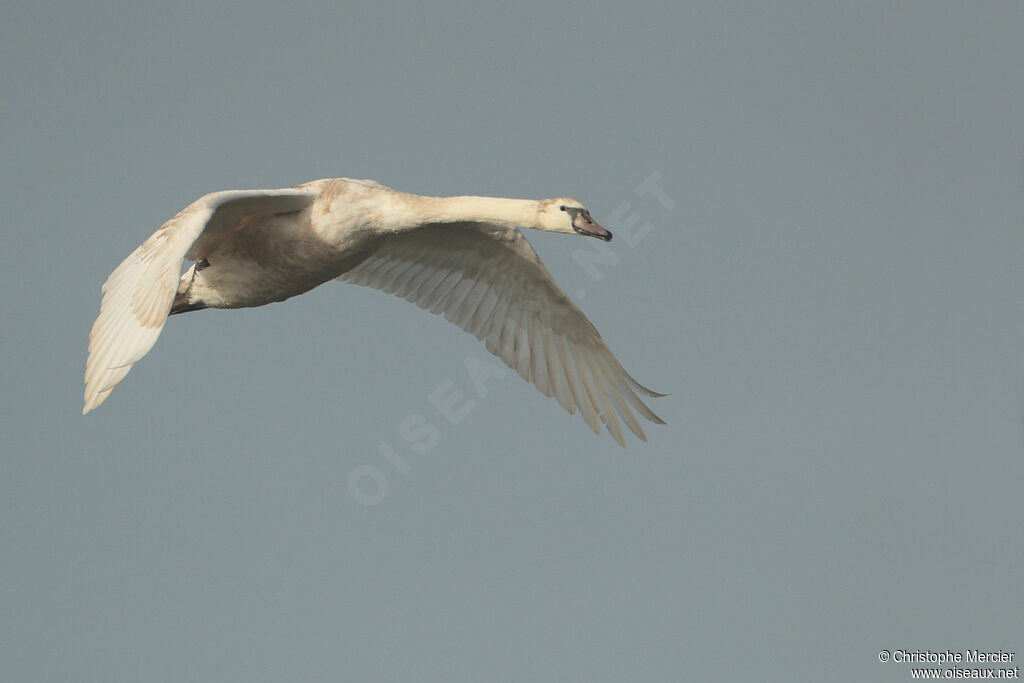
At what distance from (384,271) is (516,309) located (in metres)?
1.38

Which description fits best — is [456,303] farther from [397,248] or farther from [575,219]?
[575,219]

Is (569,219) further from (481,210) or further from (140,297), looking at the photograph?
(140,297)

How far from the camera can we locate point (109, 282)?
990 cm

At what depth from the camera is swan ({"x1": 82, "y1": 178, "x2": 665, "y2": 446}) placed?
9.52 m

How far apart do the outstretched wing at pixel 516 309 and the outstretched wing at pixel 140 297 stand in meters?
3.31

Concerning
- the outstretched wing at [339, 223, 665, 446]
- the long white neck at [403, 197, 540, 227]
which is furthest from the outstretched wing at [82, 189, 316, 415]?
the outstretched wing at [339, 223, 665, 446]

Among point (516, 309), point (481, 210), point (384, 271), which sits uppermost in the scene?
point (384, 271)

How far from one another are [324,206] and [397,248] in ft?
7.05

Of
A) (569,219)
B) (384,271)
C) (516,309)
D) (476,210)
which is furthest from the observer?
(516,309)

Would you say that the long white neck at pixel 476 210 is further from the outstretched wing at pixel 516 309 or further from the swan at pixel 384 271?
the outstretched wing at pixel 516 309

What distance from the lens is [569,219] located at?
11.2 meters

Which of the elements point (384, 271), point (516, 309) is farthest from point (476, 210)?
point (516, 309)

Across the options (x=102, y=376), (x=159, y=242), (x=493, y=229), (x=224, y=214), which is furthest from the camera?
(x=493, y=229)

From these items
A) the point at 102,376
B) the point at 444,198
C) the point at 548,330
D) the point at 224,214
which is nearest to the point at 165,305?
the point at 102,376
